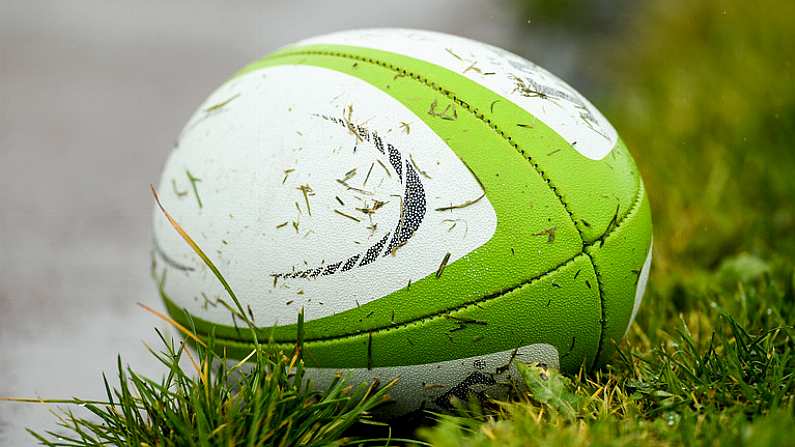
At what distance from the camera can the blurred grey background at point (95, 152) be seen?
3.39m

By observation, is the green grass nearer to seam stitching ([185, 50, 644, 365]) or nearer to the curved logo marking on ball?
seam stitching ([185, 50, 644, 365])

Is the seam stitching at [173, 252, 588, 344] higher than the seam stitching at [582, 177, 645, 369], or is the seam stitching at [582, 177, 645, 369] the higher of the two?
the seam stitching at [173, 252, 588, 344]

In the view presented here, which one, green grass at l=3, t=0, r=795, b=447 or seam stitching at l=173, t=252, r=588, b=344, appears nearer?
green grass at l=3, t=0, r=795, b=447

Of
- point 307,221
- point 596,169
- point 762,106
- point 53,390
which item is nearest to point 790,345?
point 596,169

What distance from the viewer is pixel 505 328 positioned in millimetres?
2256

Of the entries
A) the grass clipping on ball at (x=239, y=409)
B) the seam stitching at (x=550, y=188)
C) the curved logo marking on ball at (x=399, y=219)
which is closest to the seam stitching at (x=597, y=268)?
the seam stitching at (x=550, y=188)

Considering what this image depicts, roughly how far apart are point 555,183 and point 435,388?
59 centimetres

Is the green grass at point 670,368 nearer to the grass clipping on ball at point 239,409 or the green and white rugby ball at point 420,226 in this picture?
the grass clipping on ball at point 239,409

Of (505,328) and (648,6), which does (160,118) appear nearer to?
(648,6)

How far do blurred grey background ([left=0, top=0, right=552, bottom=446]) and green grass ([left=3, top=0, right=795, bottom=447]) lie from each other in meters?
A: 0.34

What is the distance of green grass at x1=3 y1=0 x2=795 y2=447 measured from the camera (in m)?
2.11

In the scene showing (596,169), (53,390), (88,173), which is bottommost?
(596,169)

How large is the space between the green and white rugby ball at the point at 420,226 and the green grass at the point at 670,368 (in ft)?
0.35

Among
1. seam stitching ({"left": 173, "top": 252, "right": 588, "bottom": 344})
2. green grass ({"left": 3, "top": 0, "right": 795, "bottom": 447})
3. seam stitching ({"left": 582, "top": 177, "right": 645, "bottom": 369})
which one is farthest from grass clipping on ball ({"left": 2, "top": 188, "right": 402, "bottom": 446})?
seam stitching ({"left": 582, "top": 177, "right": 645, "bottom": 369})
